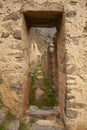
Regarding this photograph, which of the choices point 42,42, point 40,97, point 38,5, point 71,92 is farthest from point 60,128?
point 42,42

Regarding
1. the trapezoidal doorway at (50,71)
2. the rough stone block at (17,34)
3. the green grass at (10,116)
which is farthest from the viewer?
the trapezoidal doorway at (50,71)

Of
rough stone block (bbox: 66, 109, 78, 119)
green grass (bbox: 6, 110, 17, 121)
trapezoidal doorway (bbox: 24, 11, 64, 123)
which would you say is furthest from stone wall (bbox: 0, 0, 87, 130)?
trapezoidal doorway (bbox: 24, 11, 64, 123)

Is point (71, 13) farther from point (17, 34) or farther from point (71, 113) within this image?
point (71, 113)

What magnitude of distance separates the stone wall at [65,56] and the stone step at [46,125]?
280 millimetres

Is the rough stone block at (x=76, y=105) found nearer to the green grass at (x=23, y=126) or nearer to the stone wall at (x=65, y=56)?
the stone wall at (x=65, y=56)

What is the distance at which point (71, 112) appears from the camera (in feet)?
10.9

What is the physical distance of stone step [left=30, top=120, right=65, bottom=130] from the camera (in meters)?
3.52

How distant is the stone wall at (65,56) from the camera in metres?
3.32

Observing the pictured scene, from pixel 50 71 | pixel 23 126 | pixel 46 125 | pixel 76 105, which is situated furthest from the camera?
pixel 50 71

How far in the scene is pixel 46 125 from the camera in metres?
3.65

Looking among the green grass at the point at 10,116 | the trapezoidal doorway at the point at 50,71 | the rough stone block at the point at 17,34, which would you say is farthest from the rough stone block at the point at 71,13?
the green grass at the point at 10,116

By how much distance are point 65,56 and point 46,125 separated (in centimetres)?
128

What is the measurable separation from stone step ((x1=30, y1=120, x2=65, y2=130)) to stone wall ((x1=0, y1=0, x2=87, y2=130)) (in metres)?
0.28

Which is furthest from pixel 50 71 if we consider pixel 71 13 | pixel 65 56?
pixel 71 13
